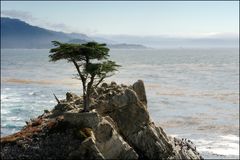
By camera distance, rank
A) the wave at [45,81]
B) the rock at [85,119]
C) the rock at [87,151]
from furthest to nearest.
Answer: the wave at [45,81] → the rock at [85,119] → the rock at [87,151]

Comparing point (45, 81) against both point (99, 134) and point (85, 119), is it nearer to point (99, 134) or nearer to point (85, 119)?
point (85, 119)

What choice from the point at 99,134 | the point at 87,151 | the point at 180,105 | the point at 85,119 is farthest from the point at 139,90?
the point at 180,105

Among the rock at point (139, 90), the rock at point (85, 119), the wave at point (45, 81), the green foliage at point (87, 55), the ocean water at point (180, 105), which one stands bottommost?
the ocean water at point (180, 105)

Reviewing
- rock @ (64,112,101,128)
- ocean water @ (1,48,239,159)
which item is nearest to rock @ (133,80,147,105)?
rock @ (64,112,101,128)

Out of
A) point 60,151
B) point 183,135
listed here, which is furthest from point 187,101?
point 60,151

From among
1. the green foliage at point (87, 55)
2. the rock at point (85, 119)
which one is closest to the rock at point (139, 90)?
the green foliage at point (87, 55)

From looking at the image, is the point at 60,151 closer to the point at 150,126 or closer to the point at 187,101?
the point at 150,126

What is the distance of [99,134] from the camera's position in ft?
142

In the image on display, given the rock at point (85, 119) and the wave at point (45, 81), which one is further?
the wave at point (45, 81)

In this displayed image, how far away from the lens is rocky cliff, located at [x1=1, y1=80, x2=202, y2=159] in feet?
137

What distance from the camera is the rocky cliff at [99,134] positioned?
137 ft

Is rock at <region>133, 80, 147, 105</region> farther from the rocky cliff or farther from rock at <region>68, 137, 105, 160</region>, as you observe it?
rock at <region>68, 137, 105, 160</region>

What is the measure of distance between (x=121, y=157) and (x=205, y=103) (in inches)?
3069

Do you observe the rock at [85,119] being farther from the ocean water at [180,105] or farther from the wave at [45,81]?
the wave at [45,81]
